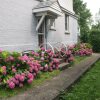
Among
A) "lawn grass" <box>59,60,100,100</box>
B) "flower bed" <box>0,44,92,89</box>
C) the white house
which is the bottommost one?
"lawn grass" <box>59,60,100,100</box>

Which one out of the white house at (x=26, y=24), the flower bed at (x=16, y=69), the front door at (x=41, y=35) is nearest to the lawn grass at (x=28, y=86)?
the flower bed at (x=16, y=69)

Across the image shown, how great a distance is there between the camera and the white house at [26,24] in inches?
317

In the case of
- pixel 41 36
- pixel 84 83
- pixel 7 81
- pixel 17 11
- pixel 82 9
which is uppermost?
pixel 82 9

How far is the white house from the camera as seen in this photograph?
8.05 m

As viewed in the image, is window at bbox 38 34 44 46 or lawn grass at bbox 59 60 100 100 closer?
lawn grass at bbox 59 60 100 100

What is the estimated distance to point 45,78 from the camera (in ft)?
21.9

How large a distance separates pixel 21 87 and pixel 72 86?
1.73 m

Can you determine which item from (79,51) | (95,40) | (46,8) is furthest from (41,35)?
(95,40)

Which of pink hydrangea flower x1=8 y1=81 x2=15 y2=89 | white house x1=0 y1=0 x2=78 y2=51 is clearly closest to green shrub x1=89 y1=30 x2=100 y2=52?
white house x1=0 y1=0 x2=78 y2=51

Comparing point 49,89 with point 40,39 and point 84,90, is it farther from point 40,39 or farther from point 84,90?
point 40,39

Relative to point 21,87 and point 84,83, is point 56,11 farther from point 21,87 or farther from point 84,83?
point 21,87

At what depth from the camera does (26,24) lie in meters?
9.41

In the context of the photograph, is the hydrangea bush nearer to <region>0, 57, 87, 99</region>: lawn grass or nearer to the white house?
<region>0, 57, 87, 99</region>: lawn grass

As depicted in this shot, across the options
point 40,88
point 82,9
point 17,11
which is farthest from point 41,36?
point 82,9
